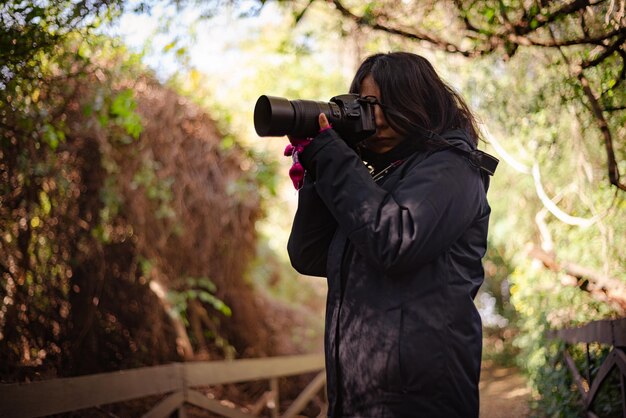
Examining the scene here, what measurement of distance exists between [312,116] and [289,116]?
0.23 feet

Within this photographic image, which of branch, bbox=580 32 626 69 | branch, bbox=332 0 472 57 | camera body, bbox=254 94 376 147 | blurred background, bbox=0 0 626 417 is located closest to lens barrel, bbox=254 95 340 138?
camera body, bbox=254 94 376 147

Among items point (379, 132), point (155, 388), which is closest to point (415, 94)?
point (379, 132)

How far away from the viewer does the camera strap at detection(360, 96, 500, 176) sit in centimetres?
168

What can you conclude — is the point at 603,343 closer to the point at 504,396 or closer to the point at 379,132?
the point at 379,132

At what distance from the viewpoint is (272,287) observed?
10.2m

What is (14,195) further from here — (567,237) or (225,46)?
(225,46)

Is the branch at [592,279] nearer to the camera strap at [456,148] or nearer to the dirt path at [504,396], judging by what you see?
the dirt path at [504,396]

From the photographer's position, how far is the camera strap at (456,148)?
168 centimetres

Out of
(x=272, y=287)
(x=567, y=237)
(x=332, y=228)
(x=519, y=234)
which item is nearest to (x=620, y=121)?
(x=332, y=228)

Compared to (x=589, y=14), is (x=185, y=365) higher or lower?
lower

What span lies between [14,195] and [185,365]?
140 centimetres

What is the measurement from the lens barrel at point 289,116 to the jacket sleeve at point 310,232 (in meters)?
0.14

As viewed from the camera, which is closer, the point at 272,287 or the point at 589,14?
the point at 589,14

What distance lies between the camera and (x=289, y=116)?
1.68 m
